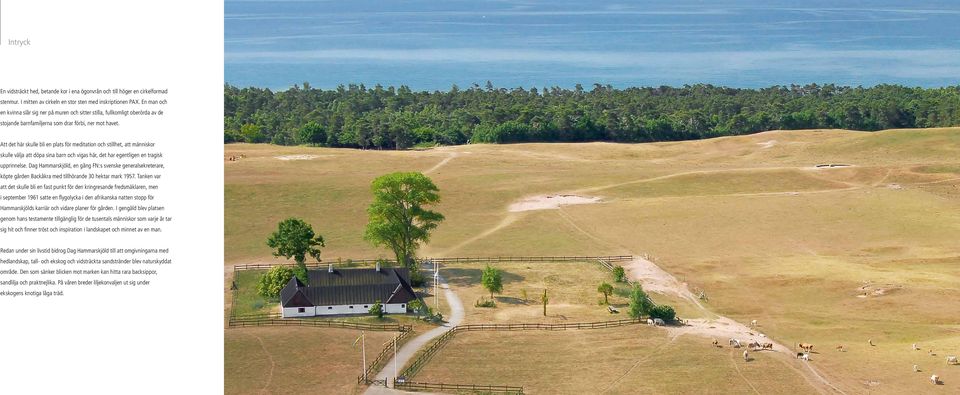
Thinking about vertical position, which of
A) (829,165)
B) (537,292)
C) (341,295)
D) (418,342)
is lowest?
(418,342)

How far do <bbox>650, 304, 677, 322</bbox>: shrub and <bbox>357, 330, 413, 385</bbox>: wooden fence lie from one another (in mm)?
14666

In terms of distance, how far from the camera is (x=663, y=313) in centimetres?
5709

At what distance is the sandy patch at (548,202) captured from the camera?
298 ft

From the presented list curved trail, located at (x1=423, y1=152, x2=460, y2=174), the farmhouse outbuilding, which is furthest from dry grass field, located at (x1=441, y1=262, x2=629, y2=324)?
curved trail, located at (x1=423, y1=152, x2=460, y2=174)

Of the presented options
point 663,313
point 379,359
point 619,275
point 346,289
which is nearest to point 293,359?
point 379,359

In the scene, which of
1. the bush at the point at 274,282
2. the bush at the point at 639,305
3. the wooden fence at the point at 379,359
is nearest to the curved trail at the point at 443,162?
the bush at the point at 274,282

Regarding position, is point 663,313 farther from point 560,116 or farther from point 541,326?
point 560,116

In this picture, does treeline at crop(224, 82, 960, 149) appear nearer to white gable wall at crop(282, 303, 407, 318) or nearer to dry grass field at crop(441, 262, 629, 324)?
dry grass field at crop(441, 262, 629, 324)

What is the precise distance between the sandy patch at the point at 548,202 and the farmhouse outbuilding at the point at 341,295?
1246 inches

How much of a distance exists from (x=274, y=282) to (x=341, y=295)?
19.3ft

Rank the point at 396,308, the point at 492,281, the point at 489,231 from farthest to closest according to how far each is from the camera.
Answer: the point at 489,231
the point at 492,281
the point at 396,308

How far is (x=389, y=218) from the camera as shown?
6994cm

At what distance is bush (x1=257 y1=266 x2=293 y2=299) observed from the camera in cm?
6222

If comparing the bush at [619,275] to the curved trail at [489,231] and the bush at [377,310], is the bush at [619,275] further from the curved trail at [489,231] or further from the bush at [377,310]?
the bush at [377,310]
